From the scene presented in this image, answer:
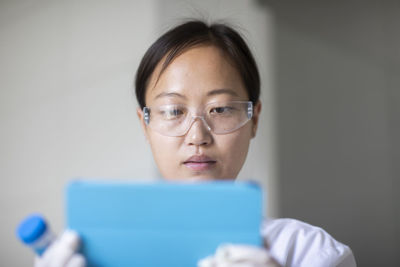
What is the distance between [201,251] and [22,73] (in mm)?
2421

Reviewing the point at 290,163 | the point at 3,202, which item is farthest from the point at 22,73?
the point at 290,163

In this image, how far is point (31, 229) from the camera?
0.57 meters

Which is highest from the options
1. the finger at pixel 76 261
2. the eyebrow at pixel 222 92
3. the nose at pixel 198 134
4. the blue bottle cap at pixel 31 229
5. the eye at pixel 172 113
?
the eyebrow at pixel 222 92

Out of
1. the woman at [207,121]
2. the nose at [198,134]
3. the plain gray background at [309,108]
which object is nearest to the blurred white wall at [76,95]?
the plain gray background at [309,108]

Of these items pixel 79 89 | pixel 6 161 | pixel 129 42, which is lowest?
pixel 6 161

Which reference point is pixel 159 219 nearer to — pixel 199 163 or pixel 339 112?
pixel 199 163

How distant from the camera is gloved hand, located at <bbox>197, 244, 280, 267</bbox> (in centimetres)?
55

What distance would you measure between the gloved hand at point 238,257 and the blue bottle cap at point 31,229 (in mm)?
264

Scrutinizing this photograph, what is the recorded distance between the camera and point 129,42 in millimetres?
2094

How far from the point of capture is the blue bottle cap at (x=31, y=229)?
57 cm

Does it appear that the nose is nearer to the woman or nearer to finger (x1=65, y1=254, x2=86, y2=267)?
the woman

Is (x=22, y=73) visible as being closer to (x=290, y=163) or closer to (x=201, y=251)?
(x=290, y=163)

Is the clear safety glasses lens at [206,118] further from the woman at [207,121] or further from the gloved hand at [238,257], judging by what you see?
the gloved hand at [238,257]

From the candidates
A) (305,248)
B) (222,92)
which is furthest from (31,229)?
(305,248)
